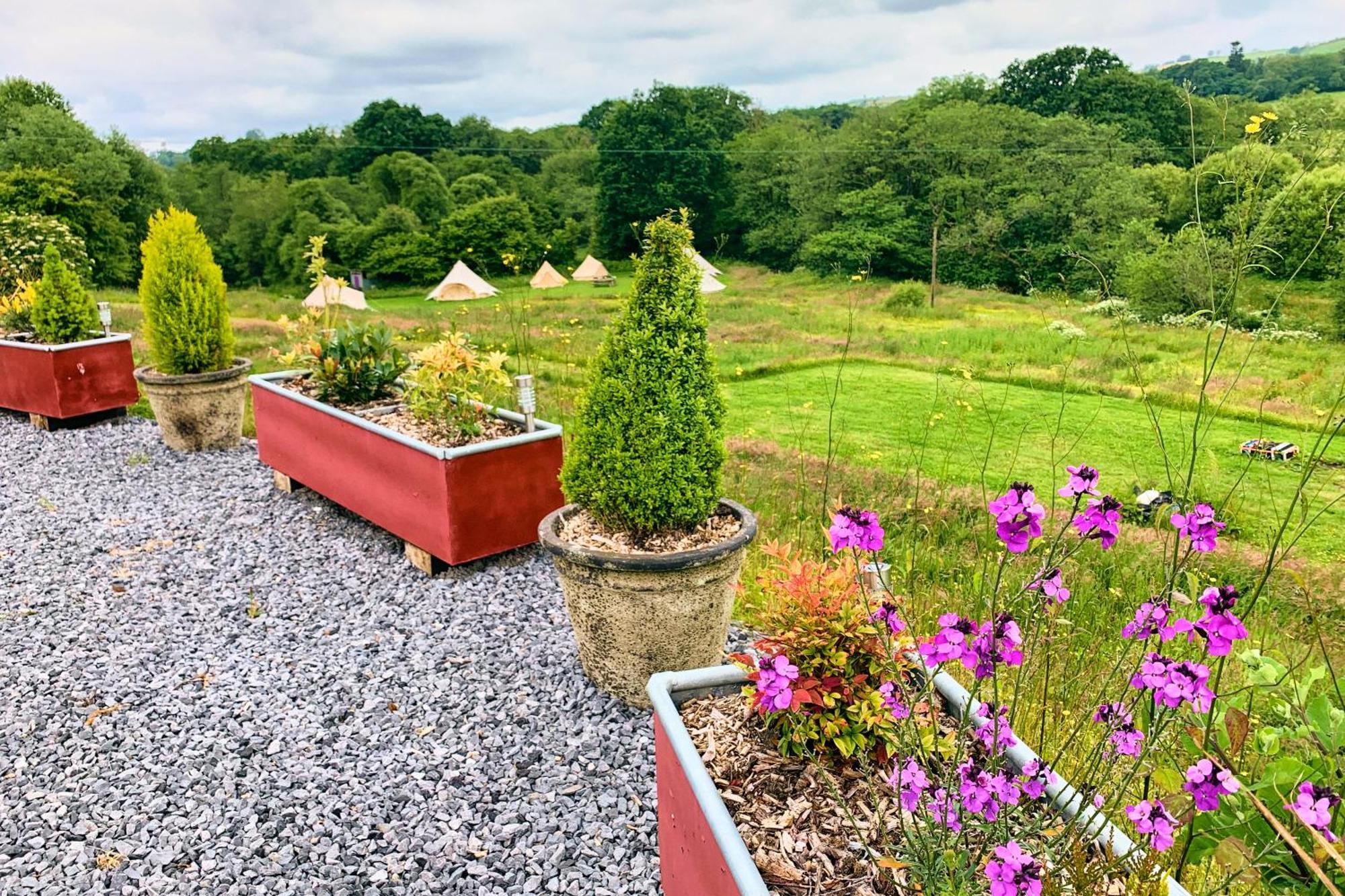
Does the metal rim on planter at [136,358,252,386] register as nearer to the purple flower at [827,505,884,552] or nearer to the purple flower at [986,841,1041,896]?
the purple flower at [827,505,884,552]

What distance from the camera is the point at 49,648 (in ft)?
11.8

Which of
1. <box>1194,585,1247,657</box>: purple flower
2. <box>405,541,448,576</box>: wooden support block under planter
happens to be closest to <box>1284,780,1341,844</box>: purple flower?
<box>1194,585,1247,657</box>: purple flower

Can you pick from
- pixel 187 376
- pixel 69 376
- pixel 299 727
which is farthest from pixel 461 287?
pixel 299 727

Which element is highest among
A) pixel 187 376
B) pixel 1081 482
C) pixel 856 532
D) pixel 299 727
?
pixel 1081 482

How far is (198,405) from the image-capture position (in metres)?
6.36

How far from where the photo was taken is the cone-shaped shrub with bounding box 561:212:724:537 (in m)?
3.04

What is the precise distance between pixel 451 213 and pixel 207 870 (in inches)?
1719

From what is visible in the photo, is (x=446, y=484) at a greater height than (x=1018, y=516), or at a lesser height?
lesser

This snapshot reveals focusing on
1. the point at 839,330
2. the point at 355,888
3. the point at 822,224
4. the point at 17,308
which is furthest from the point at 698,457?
the point at 822,224

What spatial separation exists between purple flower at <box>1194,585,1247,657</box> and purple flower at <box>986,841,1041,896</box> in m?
0.42

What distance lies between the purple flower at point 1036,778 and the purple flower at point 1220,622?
0.39 m

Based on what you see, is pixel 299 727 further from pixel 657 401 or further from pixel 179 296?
pixel 179 296

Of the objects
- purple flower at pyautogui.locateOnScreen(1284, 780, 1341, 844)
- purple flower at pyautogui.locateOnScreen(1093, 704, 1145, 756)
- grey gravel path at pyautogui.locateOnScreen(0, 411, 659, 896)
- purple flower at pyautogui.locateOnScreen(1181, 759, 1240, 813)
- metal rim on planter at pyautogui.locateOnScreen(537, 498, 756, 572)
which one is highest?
purple flower at pyautogui.locateOnScreen(1284, 780, 1341, 844)

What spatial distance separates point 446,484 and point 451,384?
735 millimetres
